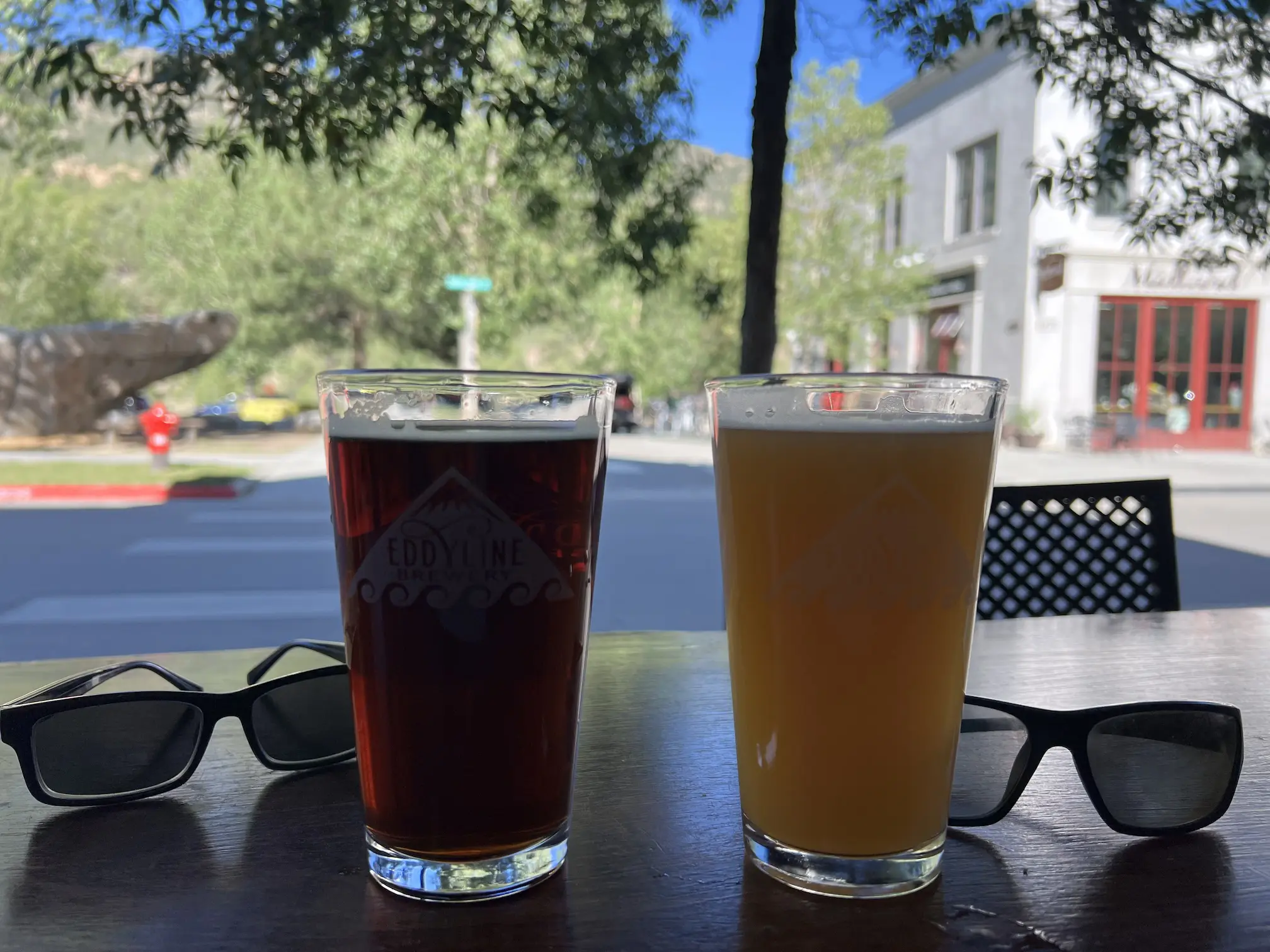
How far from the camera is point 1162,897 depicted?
0.73 m

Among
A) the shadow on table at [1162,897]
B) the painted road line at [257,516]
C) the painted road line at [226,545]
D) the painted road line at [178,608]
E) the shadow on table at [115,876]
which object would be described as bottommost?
the painted road line at [178,608]

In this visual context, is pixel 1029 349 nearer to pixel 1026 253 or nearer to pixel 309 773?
pixel 1026 253

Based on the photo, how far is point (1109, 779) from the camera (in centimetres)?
85

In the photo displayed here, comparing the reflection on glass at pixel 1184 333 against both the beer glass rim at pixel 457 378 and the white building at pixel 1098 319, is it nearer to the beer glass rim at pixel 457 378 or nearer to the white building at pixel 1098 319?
the white building at pixel 1098 319

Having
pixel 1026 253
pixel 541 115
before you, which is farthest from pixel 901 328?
pixel 541 115

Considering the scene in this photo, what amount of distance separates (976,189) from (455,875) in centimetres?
2173

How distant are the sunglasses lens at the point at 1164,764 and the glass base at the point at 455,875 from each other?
1.62 ft

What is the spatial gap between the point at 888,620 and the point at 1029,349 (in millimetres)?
19122

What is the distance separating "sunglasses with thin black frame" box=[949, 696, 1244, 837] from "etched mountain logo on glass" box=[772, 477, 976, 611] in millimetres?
196

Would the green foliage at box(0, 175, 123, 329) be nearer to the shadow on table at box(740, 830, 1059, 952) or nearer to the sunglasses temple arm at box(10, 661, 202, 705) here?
the sunglasses temple arm at box(10, 661, 202, 705)

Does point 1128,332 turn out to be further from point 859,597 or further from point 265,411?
point 265,411

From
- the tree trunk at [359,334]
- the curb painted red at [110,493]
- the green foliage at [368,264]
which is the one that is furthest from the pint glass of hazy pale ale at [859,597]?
the tree trunk at [359,334]

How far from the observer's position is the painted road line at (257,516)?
934 cm

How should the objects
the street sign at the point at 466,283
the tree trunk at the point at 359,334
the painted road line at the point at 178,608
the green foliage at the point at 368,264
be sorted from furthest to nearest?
the tree trunk at the point at 359,334 → the green foliage at the point at 368,264 → the street sign at the point at 466,283 → the painted road line at the point at 178,608
